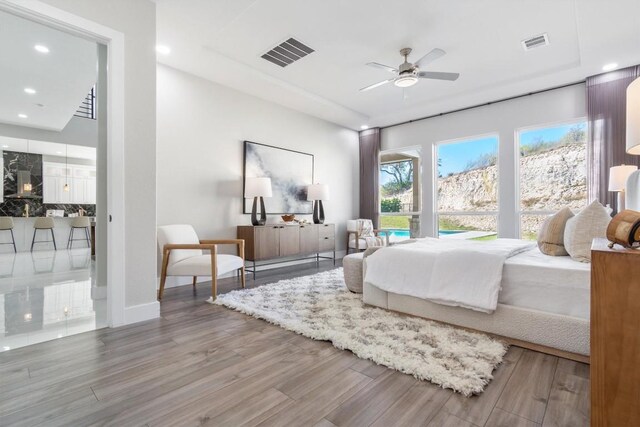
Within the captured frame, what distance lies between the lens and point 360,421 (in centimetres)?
132

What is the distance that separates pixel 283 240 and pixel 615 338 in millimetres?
4132

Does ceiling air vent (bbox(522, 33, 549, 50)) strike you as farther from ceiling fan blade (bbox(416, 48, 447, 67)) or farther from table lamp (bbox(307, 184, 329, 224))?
table lamp (bbox(307, 184, 329, 224))

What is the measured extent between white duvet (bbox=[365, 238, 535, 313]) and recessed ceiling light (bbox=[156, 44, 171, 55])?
3.42m

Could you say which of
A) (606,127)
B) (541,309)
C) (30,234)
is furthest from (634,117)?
(30,234)

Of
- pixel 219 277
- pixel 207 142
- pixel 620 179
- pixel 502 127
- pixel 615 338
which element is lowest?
Answer: pixel 219 277

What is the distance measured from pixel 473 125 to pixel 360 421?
566 centimetres

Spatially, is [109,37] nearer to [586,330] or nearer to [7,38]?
[7,38]

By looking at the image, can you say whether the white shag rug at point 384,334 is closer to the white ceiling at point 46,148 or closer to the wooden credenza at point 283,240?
the wooden credenza at point 283,240

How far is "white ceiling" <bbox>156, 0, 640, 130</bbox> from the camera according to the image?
3023 mm

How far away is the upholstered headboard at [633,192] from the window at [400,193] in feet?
14.1

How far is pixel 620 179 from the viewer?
3.67 metres

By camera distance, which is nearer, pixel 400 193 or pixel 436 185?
pixel 436 185

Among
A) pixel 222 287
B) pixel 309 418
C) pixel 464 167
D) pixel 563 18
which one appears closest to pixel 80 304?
pixel 222 287

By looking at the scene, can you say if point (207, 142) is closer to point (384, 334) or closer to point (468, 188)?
point (384, 334)
